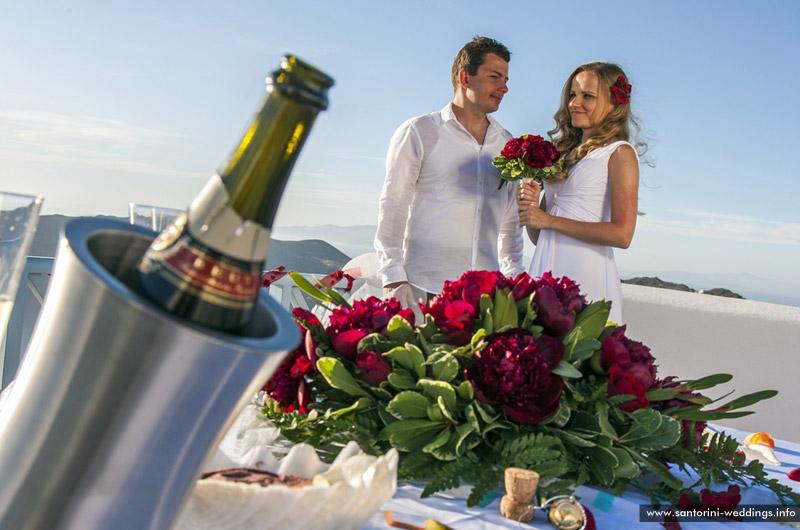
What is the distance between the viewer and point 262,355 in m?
0.29

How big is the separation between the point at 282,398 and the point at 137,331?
554mm

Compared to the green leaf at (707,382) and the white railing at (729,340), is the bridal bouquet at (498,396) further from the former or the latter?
the white railing at (729,340)

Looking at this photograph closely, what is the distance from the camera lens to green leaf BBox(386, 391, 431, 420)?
2.37 feet

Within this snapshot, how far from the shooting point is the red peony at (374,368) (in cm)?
77

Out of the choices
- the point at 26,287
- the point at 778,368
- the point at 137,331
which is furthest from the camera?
the point at 778,368

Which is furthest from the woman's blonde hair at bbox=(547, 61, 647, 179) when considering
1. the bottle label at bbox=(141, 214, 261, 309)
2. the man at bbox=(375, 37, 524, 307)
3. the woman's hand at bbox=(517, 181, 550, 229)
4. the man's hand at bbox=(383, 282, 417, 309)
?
the bottle label at bbox=(141, 214, 261, 309)

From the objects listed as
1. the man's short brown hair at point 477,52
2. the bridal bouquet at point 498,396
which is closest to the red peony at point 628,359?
the bridal bouquet at point 498,396

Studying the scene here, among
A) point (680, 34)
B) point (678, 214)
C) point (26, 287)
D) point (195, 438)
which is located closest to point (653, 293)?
point (26, 287)

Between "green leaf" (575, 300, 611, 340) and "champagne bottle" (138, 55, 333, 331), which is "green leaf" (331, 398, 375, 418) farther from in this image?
"champagne bottle" (138, 55, 333, 331)

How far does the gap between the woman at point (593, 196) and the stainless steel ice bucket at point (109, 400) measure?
2.17m

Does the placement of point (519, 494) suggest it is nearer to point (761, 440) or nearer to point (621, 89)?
point (761, 440)

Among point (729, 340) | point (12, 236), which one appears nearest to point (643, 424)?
point (12, 236)

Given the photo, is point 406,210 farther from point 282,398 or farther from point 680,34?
point 680,34

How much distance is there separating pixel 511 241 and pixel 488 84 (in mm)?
619
